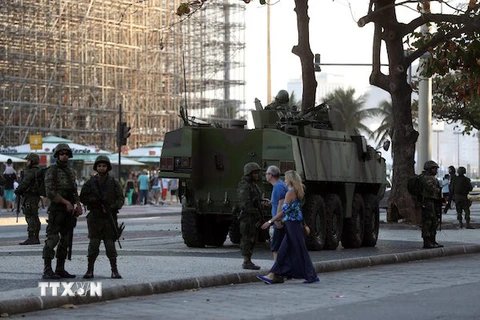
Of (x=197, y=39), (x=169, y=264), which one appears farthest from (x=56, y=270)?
(x=197, y=39)

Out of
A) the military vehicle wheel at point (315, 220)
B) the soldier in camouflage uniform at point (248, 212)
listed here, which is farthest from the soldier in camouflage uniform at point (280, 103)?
the soldier in camouflage uniform at point (248, 212)

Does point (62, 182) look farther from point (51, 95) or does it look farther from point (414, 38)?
point (51, 95)

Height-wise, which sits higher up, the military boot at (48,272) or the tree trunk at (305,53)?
the tree trunk at (305,53)

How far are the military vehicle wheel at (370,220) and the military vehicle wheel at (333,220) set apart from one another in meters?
1.36

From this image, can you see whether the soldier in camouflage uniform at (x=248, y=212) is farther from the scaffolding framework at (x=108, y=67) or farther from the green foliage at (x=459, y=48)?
the scaffolding framework at (x=108, y=67)

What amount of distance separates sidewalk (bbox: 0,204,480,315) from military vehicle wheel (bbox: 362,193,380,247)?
0.22 metres

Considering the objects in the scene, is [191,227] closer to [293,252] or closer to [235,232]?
[235,232]

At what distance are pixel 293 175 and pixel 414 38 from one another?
1622 cm

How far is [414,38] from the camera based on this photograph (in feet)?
98.3

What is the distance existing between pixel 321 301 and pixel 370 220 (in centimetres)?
1033

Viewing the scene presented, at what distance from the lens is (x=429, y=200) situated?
21.2 meters

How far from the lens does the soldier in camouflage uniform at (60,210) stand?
537 inches

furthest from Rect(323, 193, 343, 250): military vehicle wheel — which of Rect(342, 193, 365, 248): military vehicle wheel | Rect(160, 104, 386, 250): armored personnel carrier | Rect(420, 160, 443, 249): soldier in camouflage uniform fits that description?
Rect(420, 160, 443, 249): soldier in camouflage uniform

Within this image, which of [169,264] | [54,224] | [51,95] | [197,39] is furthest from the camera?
[197,39]
